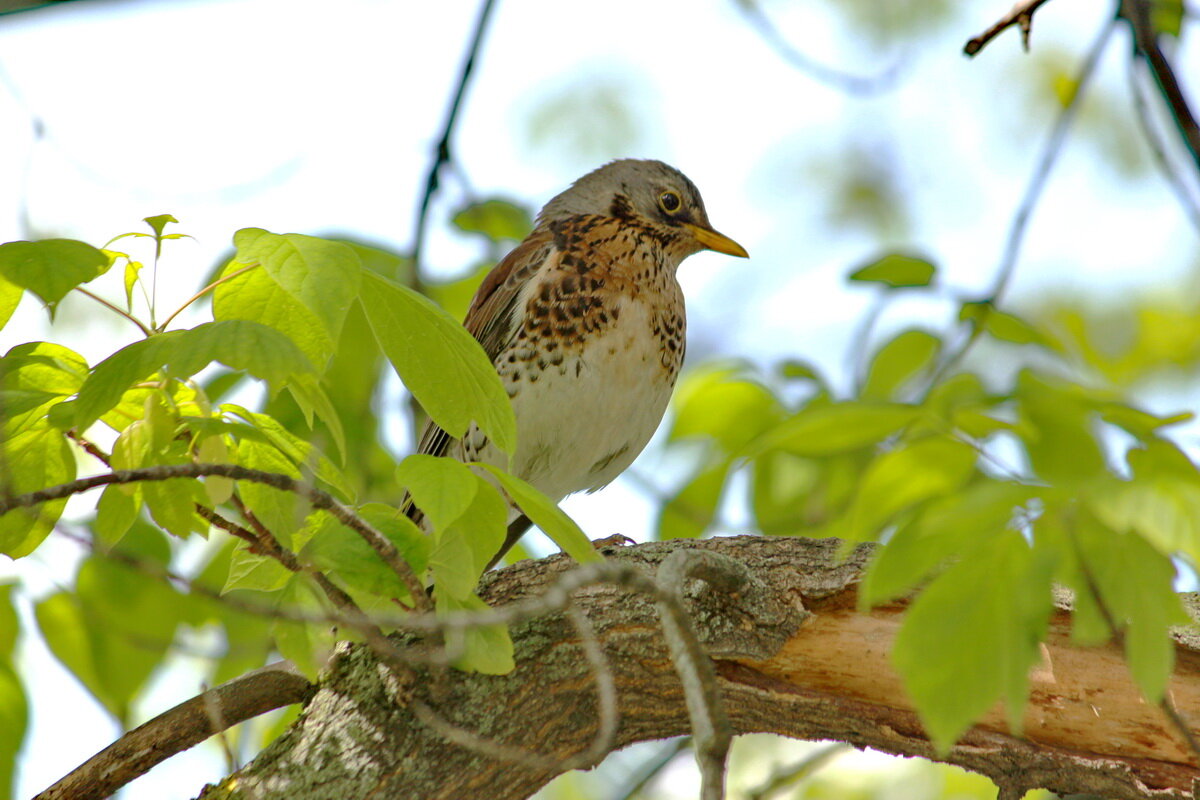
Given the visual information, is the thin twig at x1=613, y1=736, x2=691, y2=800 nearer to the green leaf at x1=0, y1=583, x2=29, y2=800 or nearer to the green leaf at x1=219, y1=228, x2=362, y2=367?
the green leaf at x1=0, y1=583, x2=29, y2=800

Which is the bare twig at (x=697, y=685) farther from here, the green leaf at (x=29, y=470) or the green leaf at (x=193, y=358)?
the green leaf at (x=29, y=470)

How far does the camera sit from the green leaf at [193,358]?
1834 millimetres

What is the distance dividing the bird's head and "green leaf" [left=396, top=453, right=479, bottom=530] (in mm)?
3322

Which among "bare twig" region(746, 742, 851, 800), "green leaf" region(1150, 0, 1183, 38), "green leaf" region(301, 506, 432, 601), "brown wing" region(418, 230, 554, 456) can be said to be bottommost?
"bare twig" region(746, 742, 851, 800)

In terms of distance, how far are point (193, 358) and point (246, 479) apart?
0.39 meters

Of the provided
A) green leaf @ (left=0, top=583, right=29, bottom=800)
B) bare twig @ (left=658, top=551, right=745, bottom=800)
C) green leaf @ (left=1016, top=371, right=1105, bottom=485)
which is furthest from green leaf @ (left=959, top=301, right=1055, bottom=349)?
green leaf @ (left=0, top=583, right=29, bottom=800)

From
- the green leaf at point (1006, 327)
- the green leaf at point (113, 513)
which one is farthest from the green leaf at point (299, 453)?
the green leaf at point (1006, 327)

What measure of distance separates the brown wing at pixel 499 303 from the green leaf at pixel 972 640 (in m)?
3.05

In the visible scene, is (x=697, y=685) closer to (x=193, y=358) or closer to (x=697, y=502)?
(x=193, y=358)

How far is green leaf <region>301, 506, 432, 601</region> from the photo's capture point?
2215 mm

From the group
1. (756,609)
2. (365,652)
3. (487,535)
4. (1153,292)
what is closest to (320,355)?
(487,535)

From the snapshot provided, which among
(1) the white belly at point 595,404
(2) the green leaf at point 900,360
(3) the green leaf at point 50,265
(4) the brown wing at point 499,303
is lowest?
(3) the green leaf at point 50,265

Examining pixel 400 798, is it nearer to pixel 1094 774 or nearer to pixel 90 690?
pixel 90 690

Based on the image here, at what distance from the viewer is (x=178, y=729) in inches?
122
